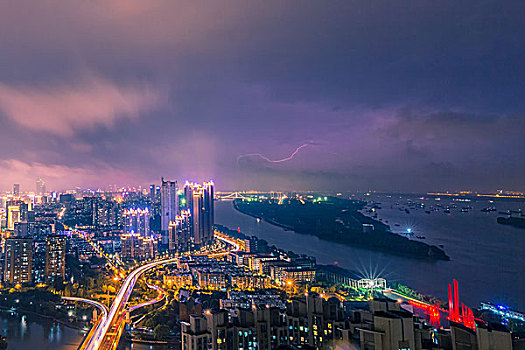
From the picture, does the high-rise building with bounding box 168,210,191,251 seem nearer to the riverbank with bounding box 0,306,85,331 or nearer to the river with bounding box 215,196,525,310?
the river with bounding box 215,196,525,310

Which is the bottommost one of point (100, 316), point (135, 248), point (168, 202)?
point (100, 316)

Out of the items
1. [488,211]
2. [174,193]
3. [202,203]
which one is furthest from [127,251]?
[488,211]

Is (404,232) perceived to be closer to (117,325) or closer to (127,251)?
(127,251)

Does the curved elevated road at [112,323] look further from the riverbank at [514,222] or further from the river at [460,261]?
the riverbank at [514,222]

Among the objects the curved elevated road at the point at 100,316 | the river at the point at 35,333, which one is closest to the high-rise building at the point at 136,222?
the curved elevated road at the point at 100,316

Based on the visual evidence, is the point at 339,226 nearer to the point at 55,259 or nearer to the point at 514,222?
the point at 514,222

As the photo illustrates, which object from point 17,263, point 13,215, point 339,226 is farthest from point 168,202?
point 17,263
